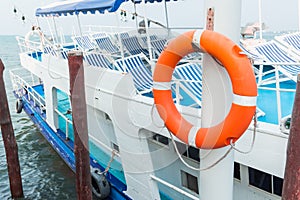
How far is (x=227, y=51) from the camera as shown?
7.82ft

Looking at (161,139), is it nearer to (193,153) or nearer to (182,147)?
(182,147)

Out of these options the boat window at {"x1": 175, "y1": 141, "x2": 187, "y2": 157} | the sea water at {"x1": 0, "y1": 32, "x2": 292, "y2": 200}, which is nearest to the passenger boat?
the boat window at {"x1": 175, "y1": 141, "x2": 187, "y2": 157}

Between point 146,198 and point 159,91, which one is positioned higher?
point 159,91

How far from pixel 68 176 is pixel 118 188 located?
8.32 ft

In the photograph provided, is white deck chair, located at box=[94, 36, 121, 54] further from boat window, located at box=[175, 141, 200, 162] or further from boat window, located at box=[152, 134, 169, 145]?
boat window, located at box=[175, 141, 200, 162]

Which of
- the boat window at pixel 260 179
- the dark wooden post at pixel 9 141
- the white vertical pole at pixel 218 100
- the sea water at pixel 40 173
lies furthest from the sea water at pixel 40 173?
the white vertical pole at pixel 218 100

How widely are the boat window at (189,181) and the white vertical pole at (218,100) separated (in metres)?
1.81

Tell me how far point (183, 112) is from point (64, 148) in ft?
14.2

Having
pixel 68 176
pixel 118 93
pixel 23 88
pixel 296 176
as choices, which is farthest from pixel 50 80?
pixel 296 176

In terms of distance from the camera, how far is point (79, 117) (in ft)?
15.3

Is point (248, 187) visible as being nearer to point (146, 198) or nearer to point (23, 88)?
point (146, 198)

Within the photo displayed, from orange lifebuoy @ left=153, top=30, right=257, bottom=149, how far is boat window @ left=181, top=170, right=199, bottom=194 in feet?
6.76

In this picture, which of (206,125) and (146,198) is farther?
(146,198)

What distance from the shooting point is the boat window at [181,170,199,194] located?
475 cm
